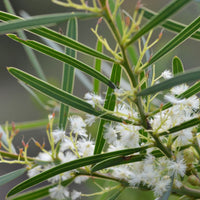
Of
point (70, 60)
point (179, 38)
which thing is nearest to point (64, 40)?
point (70, 60)

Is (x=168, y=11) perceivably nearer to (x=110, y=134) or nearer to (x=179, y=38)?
(x=179, y=38)

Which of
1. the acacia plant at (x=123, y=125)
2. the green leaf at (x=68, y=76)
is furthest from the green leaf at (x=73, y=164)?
the green leaf at (x=68, y=76)

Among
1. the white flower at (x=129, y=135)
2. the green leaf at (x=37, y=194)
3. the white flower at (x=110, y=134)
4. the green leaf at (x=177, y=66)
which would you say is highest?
the green leaf at (x=177, y=66)

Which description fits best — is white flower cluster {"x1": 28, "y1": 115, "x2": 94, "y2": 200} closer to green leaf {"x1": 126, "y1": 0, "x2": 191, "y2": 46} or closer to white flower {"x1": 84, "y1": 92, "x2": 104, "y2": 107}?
white flower {"x1": 84, "y1": 92, "x2": 104, "y2": 107}

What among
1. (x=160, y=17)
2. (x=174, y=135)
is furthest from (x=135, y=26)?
(x=174, y=135)

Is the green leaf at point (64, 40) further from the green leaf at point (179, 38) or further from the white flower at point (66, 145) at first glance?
the white flower at point (66, 145)

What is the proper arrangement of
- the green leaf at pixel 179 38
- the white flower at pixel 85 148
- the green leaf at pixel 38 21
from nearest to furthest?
the green leaf at pixel 38 21 → the green leaf at pixel 179 38 → the white flower at pixel 85 148

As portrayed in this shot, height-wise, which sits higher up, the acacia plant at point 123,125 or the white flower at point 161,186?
the acacia plant at point 123,125

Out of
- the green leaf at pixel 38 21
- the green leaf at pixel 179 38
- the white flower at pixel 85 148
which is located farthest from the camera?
the white flower at pixel 85 148

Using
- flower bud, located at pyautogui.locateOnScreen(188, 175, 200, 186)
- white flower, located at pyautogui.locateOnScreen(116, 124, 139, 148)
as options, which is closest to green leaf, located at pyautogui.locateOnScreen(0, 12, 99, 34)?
white flower, located at pyautogui.locateOnScreen(116, 124, 139, 148)
